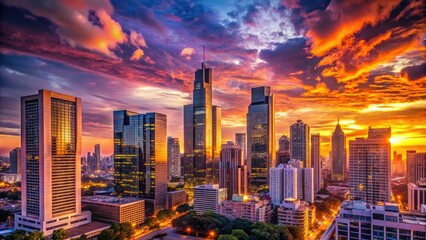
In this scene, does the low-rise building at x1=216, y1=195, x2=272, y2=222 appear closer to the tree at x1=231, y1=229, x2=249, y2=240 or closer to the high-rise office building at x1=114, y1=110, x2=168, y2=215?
the tree at x1=231, y1=229, x2=249, y2=240

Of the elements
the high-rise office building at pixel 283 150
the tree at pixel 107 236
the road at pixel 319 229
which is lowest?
the road at pixel 319 229

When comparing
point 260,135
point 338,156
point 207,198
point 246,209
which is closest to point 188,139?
point 260,135

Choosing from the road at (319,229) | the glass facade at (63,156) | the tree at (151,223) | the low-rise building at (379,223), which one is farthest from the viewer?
the tree at (151,223)

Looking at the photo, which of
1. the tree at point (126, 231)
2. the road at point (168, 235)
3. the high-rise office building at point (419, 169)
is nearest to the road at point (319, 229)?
the road at point (168, 235)

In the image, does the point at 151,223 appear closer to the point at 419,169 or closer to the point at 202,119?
the point at 202,119

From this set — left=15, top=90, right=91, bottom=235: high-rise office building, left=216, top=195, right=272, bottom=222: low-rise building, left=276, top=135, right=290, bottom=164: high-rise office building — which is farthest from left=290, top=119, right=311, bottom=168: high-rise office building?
left=15, top=90, right=91, bottom=235: high-rise office building

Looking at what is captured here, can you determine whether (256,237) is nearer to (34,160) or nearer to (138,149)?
(34,160)

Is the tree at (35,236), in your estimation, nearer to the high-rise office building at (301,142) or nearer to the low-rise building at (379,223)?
the low-rise building at (379,223)

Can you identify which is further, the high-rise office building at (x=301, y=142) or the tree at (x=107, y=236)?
the high-rise office building at (x=301, y=142)
